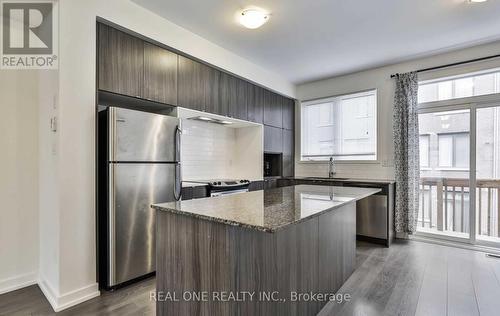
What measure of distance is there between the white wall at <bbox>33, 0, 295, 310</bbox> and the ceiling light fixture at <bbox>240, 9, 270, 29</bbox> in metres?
1.21

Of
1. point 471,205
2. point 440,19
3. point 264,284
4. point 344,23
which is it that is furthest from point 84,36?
point 471,205

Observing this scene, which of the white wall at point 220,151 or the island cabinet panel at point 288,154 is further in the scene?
the island cabinet panel at point 288,154

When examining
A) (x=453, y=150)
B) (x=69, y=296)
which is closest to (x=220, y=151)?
(x=69, y=296)

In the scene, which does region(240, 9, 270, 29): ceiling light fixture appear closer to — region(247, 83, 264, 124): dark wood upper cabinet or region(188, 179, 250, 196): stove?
region(247, 83, 264, 124): dark wood upper cabinet

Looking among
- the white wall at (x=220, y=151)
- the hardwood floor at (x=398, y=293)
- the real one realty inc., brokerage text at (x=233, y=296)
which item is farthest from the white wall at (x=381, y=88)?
the real one realty inc., brokerage text at (x=233, y=296)

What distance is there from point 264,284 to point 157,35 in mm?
2650

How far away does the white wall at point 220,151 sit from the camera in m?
3.82

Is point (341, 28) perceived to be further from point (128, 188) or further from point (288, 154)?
point (128, 188)

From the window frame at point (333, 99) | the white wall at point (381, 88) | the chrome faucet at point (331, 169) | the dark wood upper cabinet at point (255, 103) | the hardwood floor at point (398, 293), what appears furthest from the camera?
the chrome faucet at point (331, 169)

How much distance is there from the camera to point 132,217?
243 centimetres

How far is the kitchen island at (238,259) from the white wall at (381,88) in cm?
287

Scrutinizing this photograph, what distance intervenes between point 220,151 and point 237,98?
0.96 meters

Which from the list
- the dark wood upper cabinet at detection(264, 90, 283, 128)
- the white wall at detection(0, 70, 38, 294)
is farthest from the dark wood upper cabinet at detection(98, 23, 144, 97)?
the dark wood upper cabinet at detection(264, 90, 283, 128)

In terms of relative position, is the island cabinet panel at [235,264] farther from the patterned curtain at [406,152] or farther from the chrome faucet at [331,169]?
the chrome faucet at [331,169]
